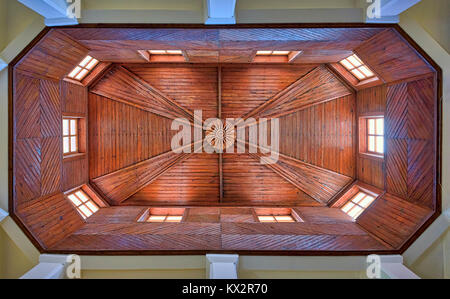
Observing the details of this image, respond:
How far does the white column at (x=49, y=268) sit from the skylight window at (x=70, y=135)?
3820 mm

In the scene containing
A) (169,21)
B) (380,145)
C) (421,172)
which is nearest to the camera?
(169,21)

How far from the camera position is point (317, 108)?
1025cm

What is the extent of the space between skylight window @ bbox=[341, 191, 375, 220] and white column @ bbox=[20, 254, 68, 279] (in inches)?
351

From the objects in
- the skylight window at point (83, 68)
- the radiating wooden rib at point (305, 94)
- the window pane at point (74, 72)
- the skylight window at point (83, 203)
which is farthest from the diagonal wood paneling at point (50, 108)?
the radiating wooden rib at point (305, 94)

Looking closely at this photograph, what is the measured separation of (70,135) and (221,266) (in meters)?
7.32

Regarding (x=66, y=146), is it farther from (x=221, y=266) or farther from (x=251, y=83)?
(x=251, y=83)

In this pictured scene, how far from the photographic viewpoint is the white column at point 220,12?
18.3 ft

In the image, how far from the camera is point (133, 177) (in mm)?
10281

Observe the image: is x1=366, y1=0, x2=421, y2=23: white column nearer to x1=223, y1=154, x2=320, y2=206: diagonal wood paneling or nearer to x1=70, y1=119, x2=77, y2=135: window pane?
x1=223, y1=154, x2=320, y2=206: diagonal wood paneling

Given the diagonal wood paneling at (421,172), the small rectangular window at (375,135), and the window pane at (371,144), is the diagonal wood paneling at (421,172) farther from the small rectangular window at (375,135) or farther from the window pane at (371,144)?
the window pane at (371,144)

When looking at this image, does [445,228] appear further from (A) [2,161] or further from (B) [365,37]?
(A) [2,161]

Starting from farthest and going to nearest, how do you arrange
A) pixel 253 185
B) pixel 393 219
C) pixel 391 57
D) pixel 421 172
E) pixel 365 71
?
pixel 253 185 < pixel 365 71 < pixel 393 219 < pixel 391 57 < pixel 421 172

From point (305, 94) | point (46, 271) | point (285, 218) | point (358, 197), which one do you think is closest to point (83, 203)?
point (46, 271)
